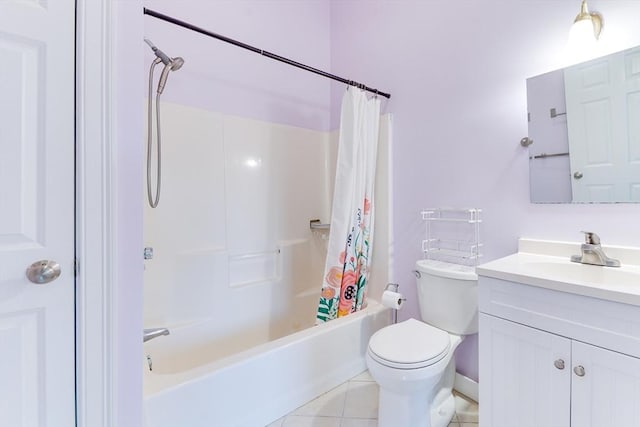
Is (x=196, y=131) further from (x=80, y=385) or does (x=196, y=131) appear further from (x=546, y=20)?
(x=546, y=20)

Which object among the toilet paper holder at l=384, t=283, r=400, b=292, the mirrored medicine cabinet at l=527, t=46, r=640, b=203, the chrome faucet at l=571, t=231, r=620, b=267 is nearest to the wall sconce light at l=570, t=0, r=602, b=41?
the mirrored medicine cabinet at l=527, t=46, r=640, b=203

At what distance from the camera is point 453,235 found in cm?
170

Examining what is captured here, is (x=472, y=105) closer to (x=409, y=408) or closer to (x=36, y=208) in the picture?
(x=409, y=408)

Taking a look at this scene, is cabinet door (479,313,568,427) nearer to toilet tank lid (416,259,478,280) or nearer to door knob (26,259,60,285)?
toilet tank lid (416,259,478,280)

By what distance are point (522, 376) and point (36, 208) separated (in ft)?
Answer: 5.33

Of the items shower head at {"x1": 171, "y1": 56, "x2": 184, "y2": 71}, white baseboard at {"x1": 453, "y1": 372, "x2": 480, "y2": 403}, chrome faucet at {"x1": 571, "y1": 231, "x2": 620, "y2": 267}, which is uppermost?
shower head at {"x1": 171, "y1": 56, "x2": 184, "y2": 71}

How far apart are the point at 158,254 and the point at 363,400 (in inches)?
55.0

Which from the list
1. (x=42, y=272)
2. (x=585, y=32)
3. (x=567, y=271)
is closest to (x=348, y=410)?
(x=567, y=271)

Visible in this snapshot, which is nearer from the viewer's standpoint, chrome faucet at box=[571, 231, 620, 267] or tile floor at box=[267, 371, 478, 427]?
chrome faucet at box=[571, 231, 620, 267]

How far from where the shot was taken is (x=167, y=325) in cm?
172

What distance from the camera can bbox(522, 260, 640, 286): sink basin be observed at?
3.33 feet

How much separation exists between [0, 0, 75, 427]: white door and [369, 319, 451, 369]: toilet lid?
1.07 metres

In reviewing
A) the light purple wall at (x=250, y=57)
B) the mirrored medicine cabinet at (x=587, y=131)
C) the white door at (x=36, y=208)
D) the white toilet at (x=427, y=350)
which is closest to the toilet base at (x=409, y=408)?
the white toilet at (x=427, y=350)

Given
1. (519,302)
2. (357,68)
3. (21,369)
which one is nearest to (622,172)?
(519,302)
